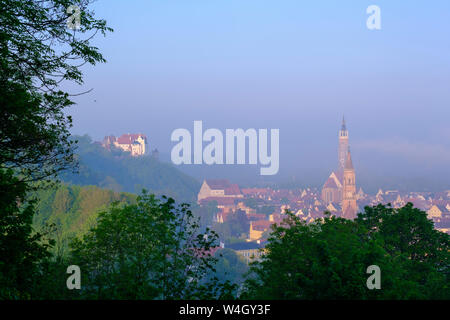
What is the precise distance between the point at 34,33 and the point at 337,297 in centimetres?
711

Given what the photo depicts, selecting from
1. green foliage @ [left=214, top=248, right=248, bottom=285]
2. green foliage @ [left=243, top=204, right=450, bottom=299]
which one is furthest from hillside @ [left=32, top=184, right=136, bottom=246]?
green foliage @ [left=243, top=204, right=450, bottom=299]

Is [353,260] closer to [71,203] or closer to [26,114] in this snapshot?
[26,114]

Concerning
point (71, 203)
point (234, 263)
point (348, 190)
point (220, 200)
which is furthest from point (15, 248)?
point (220, 200)

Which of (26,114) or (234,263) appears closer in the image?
(26,114)

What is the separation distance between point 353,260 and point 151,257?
419 centimetres

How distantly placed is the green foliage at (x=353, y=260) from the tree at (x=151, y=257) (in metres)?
1.21

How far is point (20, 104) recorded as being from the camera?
921cm

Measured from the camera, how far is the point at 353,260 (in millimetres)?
11289

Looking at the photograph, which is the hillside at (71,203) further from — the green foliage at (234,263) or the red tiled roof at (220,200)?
the red tiled roof at (220,200)

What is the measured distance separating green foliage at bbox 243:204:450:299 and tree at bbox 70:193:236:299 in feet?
3.97

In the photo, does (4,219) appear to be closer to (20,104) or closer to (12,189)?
(12,189)

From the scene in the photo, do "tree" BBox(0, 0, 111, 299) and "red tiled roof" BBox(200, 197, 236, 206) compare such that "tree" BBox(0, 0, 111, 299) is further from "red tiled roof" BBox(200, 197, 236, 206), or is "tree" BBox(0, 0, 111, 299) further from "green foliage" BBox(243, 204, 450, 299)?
"red tiled roof" BBox(200, 197, 236, 206)

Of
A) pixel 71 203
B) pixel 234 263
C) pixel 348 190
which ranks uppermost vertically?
pixel 348 190
